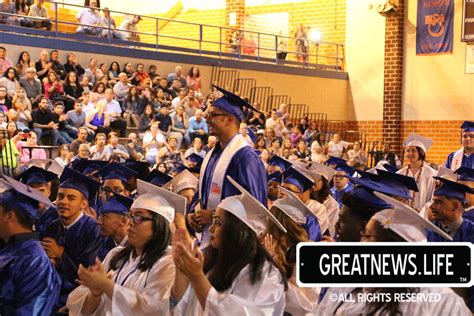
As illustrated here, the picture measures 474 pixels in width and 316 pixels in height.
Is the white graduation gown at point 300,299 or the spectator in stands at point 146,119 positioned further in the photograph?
the spectator in stands at point 146,119

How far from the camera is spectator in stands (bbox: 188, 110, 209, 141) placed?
60.2ft

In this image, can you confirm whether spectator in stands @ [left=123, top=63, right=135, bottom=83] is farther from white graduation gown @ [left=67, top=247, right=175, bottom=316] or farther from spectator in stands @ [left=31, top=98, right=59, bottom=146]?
white graduation gown @ [left=67, top=247, right=175, bottom=316]

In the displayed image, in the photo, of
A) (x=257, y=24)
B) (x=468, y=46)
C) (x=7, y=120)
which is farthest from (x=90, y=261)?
(x=257, y=24)

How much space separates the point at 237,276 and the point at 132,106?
574 inches

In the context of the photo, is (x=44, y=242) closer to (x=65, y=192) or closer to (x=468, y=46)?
(x=65, y=192)

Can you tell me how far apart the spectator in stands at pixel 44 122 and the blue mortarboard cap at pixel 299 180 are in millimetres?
8716

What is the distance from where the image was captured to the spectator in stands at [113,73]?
19.0 metres

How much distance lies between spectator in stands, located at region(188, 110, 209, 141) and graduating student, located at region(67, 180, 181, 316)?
13.3 m

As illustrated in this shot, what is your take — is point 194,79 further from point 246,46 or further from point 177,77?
point 246,46

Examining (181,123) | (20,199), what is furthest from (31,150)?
(20,199)

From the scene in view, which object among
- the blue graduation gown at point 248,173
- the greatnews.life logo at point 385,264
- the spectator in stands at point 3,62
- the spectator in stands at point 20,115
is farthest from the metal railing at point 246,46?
the greatnews.life logo at point 385,264

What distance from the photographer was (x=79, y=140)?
1516 cm

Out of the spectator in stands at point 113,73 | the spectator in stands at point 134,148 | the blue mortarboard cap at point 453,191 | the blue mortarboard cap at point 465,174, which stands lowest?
the spectator in stands at point 134,148

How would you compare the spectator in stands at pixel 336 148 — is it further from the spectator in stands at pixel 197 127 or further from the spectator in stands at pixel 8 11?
the spectator in stands at pixel 8 11
